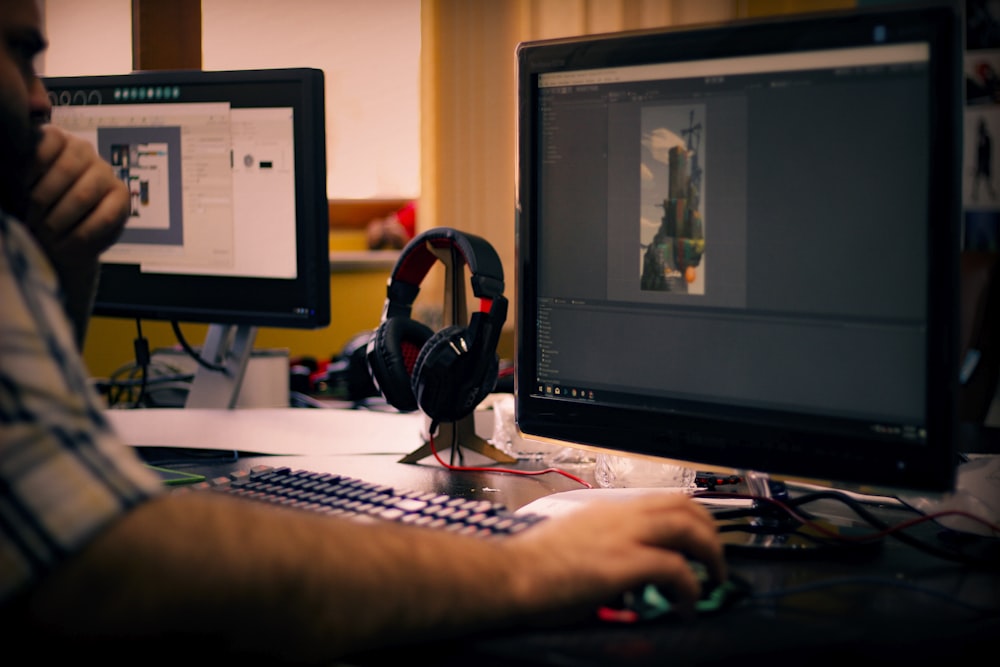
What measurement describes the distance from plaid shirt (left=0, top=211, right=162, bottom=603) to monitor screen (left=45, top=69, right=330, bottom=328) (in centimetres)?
82

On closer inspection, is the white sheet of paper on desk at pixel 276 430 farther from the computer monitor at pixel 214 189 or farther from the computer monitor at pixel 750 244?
the computer monitor at pixel 750 244

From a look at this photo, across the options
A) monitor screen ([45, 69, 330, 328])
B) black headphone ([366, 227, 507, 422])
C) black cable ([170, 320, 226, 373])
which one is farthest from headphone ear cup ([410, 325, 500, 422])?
black cable ([170, 320, 226, 373])

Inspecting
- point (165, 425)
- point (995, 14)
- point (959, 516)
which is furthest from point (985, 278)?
point (165, 425)

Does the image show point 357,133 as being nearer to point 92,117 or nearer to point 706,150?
point 92,117

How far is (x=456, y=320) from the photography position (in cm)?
124

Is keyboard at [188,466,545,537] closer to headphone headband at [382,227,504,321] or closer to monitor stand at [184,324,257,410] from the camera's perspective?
headphone headband at [382,227,504,321]

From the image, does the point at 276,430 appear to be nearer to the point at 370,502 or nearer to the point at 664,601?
the point at 370,502

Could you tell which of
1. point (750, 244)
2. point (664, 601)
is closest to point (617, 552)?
point (664, 601)

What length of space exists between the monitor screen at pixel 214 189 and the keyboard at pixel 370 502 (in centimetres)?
41

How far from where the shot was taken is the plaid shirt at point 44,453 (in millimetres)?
461

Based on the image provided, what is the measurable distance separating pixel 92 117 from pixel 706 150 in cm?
99

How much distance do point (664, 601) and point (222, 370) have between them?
1019mm

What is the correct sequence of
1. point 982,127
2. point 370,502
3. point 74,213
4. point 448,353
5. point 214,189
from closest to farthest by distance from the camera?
point 370,502 → point 74,213 → point 448,353 → point 214,189 → point 982,127

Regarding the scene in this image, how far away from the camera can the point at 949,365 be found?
74cm
